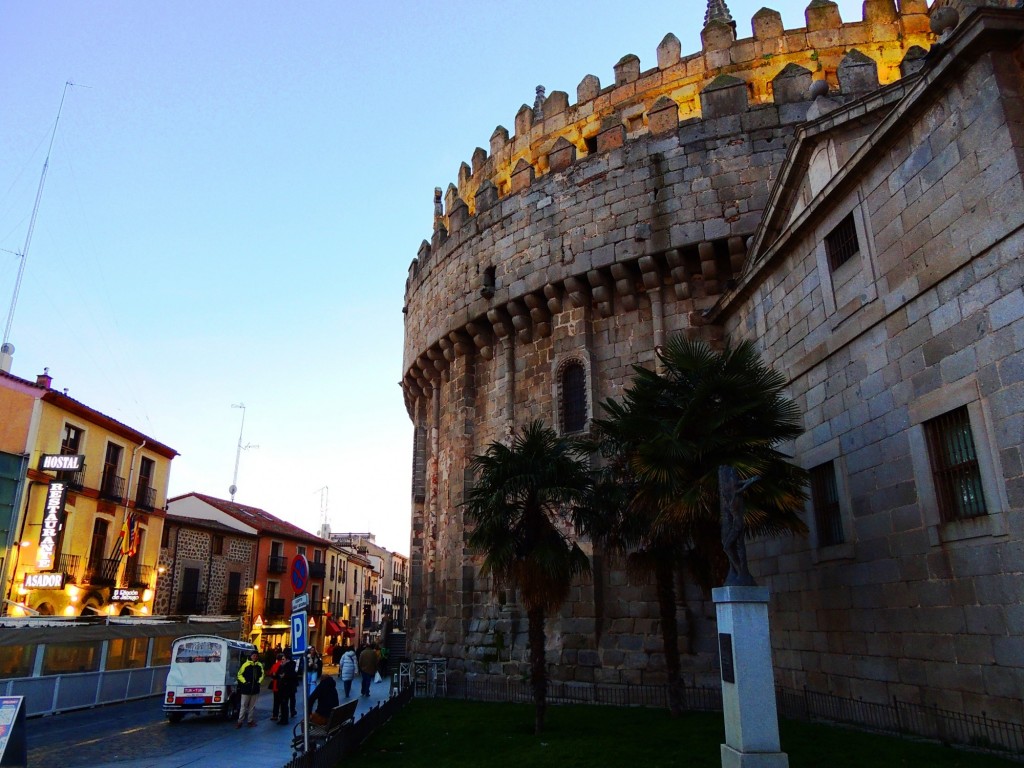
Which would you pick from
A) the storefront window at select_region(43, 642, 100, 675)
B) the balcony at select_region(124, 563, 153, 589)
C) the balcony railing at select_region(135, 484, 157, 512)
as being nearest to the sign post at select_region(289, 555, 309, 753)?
the storefront window at select_region(43, 642, 100, 675)

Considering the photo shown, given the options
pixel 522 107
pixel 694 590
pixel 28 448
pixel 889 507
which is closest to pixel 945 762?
pixel 889 507

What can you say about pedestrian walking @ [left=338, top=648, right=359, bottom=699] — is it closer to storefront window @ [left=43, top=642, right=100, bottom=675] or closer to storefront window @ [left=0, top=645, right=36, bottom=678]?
storefront window @ [left=43, top=642, right=100, bottom=675]

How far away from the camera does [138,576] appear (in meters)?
27.2

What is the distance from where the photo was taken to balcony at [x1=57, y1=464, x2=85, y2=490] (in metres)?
23.4

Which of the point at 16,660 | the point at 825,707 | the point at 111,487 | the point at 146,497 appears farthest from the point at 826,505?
the point at 146,497

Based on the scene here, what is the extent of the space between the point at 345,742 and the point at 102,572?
60.6 feet

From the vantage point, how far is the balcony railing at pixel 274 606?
39.3 metres

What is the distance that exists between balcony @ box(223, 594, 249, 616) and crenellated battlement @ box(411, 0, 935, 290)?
80.9 feet

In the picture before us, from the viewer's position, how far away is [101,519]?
25.3 m

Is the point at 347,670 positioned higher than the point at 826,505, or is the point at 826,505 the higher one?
the point at 826,505

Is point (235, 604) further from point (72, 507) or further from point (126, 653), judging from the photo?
point (126, 653)

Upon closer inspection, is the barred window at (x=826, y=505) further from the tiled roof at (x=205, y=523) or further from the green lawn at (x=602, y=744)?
the tiled roof at (x=205, y=523)

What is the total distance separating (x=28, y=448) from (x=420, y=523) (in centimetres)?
1159

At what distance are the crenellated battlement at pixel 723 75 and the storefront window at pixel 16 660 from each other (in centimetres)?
1483
